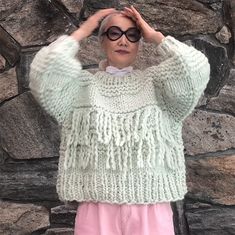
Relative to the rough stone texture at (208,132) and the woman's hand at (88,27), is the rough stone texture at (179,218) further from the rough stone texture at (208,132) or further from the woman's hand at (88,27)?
the woman's hand at (88,27)

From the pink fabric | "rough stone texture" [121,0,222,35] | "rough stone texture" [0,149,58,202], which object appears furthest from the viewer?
"rough stone texture" [0,149,58,202]

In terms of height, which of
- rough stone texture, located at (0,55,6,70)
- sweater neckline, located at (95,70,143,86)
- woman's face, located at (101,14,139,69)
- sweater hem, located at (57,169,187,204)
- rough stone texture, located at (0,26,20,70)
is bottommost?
rough stone texture, located at (0,55,6,70)

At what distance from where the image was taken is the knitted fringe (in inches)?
51.4

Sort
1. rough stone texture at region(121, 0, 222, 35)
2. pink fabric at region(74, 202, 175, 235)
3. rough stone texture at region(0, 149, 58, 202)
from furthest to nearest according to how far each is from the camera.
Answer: rough stone texture at region(0, 149, 58, 202) → rough stone texture at region(121, 0, 222, 35) → pink fabric at region(74, 202, 175, 235)

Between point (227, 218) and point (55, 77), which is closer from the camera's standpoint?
point (55, 77)

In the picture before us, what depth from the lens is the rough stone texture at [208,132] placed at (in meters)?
1.84

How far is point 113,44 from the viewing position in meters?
1.37

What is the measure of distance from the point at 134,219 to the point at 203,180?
24.2 inches

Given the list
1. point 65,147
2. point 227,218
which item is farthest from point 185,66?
point 227,218

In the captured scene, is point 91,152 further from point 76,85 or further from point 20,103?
point 20,103

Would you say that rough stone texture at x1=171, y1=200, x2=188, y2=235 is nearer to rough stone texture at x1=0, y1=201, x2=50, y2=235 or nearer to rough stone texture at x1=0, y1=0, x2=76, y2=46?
rough stone texture at x1=0, y1=201, x2=50, y2=235

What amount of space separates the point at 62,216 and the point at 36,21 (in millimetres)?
685

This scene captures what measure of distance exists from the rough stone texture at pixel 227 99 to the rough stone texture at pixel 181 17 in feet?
0.59

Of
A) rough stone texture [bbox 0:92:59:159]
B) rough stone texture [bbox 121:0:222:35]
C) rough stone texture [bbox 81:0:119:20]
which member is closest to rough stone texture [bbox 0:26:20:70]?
rough stone texture [bbox 0:92:59:159]
